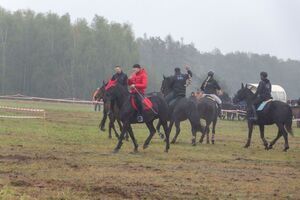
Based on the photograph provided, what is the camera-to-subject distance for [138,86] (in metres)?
18.0

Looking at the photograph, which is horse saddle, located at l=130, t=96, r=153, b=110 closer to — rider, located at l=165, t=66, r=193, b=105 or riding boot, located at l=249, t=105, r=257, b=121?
rider, located at l=165, t=66, r=193, b=105

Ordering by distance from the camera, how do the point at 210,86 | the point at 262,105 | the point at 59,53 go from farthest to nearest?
1. the point at 59,53
2. the point at 210,86
3. the point at 262,105

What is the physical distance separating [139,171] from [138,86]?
5186mm

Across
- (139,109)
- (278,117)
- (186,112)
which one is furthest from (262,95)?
(139,109)

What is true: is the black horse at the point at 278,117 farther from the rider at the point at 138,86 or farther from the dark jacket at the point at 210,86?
the rider at the point at 138,86

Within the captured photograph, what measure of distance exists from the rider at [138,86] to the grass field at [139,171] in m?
1.30

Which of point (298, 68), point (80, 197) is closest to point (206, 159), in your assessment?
point (80, 197)

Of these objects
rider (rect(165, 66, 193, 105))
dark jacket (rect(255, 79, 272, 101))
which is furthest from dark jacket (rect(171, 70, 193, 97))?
dark jacket (rect(255, 79, 272, 101))

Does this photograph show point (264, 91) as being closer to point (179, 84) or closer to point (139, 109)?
point (179, 84)

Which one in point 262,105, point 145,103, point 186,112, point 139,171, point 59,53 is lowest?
point 139,171

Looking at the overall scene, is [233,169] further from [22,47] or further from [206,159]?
[22,47]

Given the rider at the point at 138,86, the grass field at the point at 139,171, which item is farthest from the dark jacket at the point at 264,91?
the rider at the point at 138,86

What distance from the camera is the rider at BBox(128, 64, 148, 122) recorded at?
17.8 metres

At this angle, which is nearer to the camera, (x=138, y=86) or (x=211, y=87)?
(x=138, y=86)
